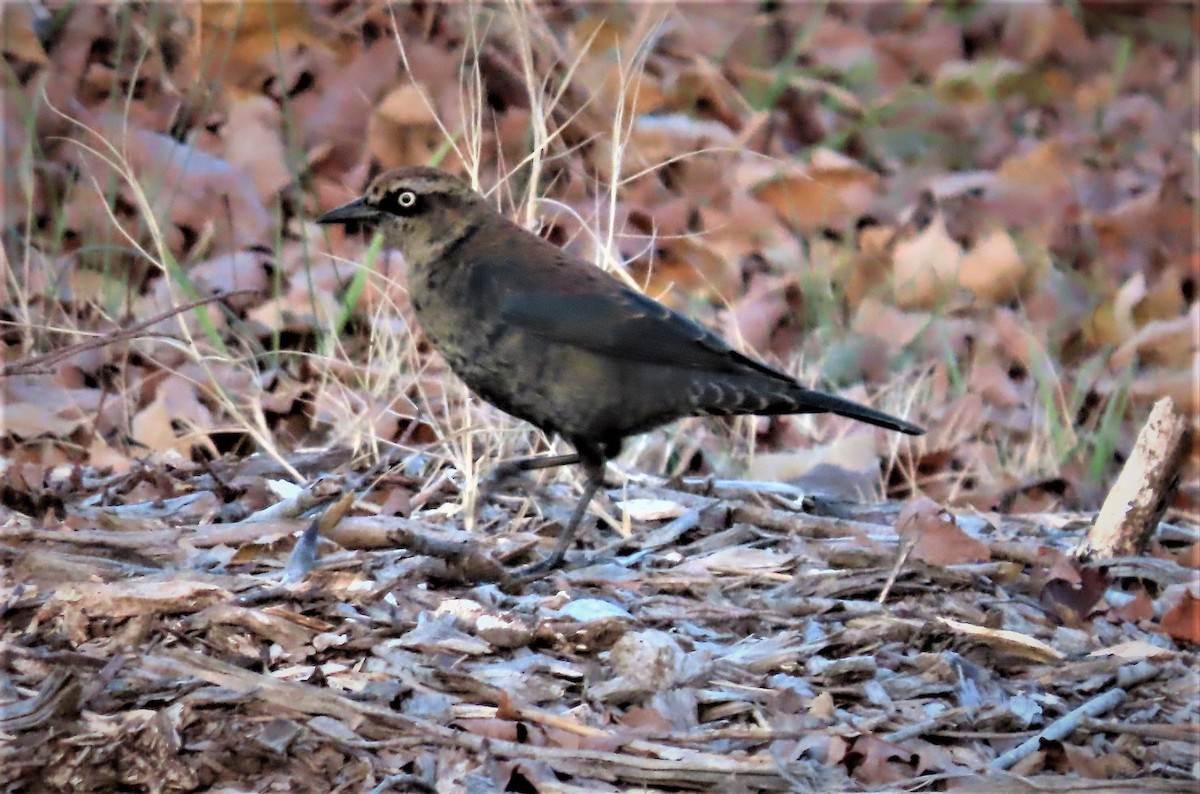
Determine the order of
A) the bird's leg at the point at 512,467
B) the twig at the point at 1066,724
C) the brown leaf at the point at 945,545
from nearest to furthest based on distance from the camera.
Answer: the twig at the point at 1066,724
the brown leaf at the point at 945,545
the bird's leg at the point at 512,467

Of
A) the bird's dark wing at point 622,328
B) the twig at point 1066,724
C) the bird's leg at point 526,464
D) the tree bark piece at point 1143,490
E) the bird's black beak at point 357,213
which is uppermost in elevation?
the bird's black beak at point 357,213

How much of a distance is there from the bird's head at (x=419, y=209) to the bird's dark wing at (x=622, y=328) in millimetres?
315

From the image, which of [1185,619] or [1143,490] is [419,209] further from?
[1185,619]

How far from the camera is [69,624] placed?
288 cm

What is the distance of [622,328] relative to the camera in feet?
12.7

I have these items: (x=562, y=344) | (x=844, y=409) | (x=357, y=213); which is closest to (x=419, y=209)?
(x=357, y=213)

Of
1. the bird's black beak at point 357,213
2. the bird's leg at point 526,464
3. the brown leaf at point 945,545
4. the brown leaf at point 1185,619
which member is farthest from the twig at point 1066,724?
the bird's black beak at point 357,213

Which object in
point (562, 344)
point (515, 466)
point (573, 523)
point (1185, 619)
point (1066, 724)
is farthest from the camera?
point (515, 466)

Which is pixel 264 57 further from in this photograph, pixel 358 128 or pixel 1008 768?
pixel 1008 768

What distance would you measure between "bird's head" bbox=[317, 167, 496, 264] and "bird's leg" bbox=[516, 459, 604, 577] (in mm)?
671

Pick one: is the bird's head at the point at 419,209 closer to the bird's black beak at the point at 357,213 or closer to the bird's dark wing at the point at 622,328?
the bird's black beak at the point at 357,213

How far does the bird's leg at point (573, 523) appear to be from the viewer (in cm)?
355

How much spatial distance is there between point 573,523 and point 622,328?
1.60ft

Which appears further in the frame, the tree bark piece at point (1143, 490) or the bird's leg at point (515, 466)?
the bird's leg at point (515, 466)
